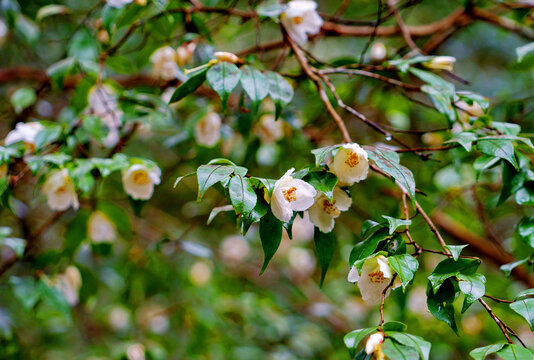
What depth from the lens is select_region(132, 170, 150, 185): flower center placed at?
1.12 metres

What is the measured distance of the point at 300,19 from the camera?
122 cm

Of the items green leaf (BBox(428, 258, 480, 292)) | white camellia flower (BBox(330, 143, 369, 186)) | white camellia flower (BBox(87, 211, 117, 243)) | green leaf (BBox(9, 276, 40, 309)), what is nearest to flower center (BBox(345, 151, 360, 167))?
white camellia flower (BBox(330, 143, 369, 186))

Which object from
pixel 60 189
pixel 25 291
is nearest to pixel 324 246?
pixel 60 189

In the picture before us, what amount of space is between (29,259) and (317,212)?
1063 millimetres

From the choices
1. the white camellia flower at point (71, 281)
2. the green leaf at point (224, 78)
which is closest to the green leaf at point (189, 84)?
the green leaf at point (224, 78)

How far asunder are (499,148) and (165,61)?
0.94 meters

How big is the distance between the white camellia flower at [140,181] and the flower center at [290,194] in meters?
0.43

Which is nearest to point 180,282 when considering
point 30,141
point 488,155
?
point 30,141

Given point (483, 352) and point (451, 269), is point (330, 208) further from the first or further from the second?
point (483, 352)

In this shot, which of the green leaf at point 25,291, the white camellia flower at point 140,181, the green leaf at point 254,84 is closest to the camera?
the green leaf at point 254,84

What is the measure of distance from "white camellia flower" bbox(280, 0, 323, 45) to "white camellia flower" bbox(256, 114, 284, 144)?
323 mm

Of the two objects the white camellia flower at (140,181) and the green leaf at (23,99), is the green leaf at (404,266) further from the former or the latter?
the green leaf at (23,99)

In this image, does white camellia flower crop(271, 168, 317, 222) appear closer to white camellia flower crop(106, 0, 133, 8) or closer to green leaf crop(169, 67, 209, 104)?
green leaf crop(169, 67, 209, 104)

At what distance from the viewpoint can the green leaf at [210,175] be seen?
2.29 ft
